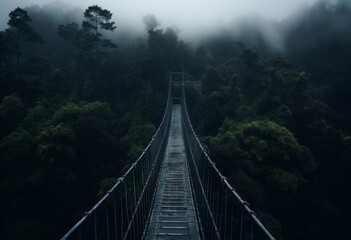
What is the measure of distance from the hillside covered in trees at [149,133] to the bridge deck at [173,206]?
9.08ft

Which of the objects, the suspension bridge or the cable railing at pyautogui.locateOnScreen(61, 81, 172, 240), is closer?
the cable railing at pyautogui.locateOnScreen(61, 81, 172, 240)

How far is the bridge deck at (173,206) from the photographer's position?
4.31 meters

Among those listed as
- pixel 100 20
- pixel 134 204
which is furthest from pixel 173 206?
pixel 100 20

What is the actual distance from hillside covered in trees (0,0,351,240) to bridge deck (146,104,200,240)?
2.77m

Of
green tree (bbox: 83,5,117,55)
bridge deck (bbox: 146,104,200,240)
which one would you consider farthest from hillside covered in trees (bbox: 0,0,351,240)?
bridge deck (bbox: 146,104,200,240)

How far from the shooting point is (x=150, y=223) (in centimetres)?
458

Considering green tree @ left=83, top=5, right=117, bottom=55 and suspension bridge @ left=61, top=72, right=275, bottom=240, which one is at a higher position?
green tree @ left=83, top=5, right=117, bottom=55

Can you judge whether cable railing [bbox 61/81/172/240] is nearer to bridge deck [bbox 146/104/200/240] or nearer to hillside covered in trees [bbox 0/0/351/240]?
bridge deck [bbox 146/104/200/240]

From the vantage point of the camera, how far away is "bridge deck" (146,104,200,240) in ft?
14.1

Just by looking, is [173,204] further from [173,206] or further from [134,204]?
[134,204]

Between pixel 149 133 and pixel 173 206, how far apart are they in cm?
1033

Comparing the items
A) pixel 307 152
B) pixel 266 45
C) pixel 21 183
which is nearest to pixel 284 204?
pixel 307 152

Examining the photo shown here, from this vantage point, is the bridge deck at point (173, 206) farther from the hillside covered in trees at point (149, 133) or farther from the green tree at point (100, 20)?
the green tree at point (100, 20)

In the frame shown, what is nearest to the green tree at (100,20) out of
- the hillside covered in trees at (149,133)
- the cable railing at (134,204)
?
the hillside covered in trees at (149,133)
